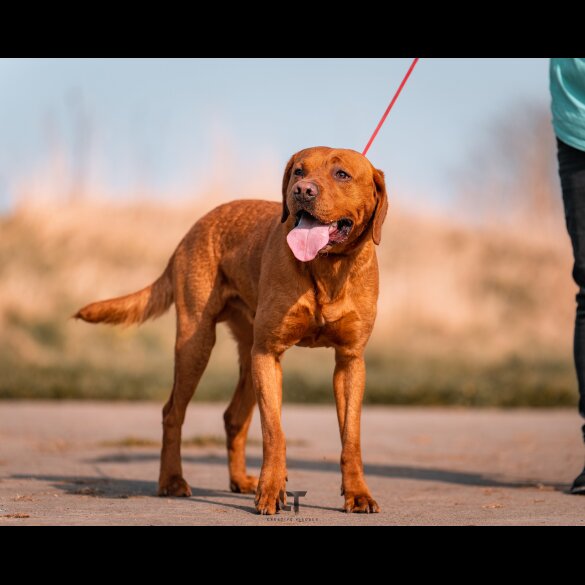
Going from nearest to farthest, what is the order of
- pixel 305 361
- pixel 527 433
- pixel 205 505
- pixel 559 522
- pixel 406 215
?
pixel 559 522, pixel 205 505, pixel 527 433, pixel 305 361, pixel 406 215

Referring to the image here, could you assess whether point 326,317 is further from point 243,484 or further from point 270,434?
point 243,484

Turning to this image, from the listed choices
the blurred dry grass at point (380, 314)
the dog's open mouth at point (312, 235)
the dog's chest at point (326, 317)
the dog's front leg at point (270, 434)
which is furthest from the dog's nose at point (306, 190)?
the blurred dry grass at point (380, 314)

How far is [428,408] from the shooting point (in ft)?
41.9

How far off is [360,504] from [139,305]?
6.96 ft

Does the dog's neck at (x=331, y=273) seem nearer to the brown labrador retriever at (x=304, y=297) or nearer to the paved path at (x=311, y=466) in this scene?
the brown labrador retriever at (x=304, y=297)

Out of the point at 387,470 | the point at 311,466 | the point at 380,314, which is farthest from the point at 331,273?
the point at 380,314

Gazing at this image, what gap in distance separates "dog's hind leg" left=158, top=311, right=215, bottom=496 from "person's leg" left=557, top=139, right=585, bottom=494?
216 centimetres

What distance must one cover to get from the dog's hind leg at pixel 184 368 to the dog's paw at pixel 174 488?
0.34 feet

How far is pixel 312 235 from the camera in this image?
471cm

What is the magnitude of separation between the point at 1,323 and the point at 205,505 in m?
11.6

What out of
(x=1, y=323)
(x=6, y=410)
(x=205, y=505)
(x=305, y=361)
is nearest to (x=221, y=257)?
(x=205, y=505)

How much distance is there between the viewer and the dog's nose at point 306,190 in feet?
15.1

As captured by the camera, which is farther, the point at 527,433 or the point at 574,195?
the point at 527,433

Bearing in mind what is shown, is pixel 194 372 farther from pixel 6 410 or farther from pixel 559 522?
pixel 6 410
